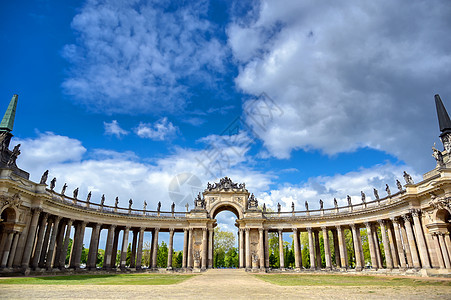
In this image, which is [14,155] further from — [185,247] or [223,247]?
[223,247]

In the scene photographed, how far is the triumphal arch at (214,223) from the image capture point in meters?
36.2

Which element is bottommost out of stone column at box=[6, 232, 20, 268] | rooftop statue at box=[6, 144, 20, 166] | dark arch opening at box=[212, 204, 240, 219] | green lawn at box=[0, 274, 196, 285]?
green lawn at box=[0, 274, 196, 285]

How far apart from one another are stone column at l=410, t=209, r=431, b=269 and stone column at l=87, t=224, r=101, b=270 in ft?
181

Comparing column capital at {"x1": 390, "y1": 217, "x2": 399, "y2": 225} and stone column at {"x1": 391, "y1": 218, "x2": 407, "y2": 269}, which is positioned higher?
column capital at {"x1": 390, "y1": 217, "x2": 399, "y2": 225}

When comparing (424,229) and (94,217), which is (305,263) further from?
(94,217)

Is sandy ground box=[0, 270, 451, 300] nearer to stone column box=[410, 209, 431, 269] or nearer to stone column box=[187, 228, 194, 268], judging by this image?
stone column box=[410, 209, 431, 269]

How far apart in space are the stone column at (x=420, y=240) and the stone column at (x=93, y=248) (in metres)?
55.3

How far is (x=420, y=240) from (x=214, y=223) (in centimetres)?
3973

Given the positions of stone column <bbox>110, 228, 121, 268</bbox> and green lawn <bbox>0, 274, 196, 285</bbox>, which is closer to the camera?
green lawn <bbox>0, 274, 196, 285</bbox>

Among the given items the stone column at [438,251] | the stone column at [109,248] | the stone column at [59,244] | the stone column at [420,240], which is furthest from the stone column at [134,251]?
the stone column at [438,251]

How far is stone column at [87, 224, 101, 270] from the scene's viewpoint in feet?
169

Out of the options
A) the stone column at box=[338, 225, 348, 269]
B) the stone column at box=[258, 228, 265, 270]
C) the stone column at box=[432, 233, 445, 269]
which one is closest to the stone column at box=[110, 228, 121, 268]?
the stone column at box=[258, 228, 265, 270]

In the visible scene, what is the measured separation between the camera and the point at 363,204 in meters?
52.3

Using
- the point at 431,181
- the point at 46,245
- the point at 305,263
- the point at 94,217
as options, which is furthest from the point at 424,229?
the point at 46,245
